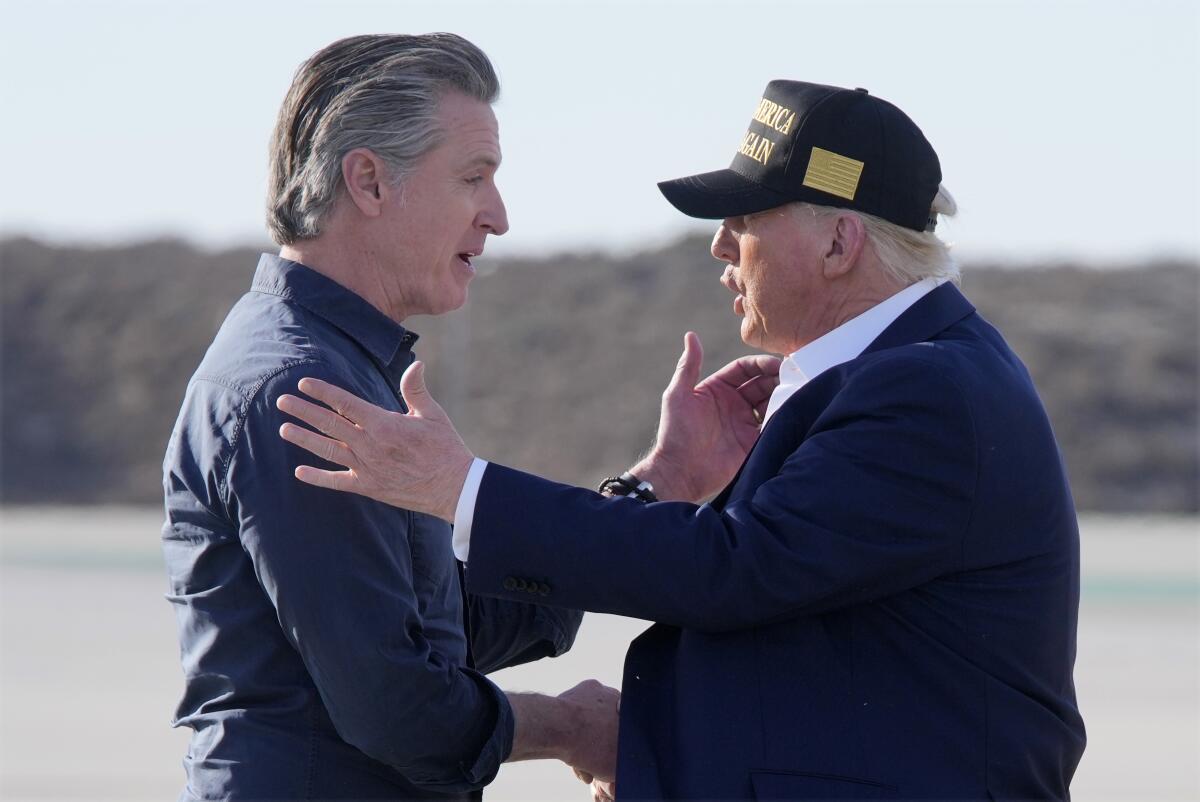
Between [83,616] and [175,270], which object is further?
[175,270]

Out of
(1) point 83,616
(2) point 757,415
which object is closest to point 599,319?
(1) point 83,616

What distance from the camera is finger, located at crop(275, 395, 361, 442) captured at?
2.89 m

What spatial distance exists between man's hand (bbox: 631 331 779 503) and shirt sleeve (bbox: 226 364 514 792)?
1.13 m

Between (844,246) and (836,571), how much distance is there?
0.76 meters

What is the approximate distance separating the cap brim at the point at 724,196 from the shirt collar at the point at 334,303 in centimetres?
66

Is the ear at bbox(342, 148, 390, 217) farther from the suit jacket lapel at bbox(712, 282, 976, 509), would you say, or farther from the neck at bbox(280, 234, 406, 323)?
the suit jacket lapel at bbox(712, 282, 976, 509)

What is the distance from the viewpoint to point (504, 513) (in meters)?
3.00

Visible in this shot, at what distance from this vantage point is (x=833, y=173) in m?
3.32

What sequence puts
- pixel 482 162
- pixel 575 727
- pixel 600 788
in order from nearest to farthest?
pixel 482 162
pixel 575 727
pixel 600 788

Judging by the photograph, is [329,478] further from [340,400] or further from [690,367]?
[690,367]

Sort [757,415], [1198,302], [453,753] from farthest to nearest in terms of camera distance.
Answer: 1. [1198,302]
2. [757,415]
3. [453,753]

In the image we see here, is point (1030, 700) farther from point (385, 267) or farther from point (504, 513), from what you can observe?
point (385, 267)

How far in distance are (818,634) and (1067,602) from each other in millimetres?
493

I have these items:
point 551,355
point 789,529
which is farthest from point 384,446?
point 551,355
